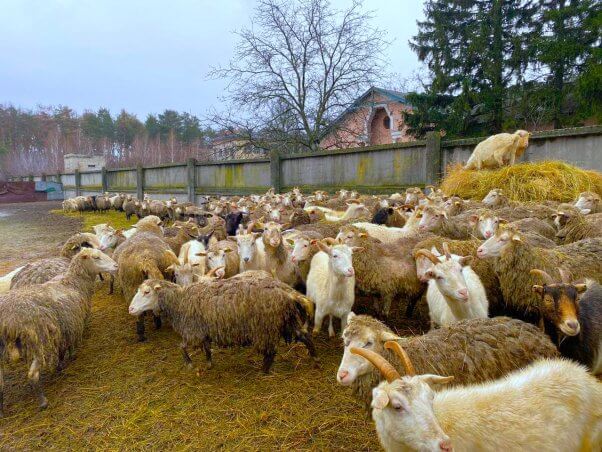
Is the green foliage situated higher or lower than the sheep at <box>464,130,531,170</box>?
higher

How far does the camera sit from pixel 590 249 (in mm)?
3986

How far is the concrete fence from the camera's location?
880 cm

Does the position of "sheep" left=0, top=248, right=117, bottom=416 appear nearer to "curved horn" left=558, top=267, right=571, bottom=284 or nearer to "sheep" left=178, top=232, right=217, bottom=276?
"sheep" left=178, top=232, right=217, bottom=276

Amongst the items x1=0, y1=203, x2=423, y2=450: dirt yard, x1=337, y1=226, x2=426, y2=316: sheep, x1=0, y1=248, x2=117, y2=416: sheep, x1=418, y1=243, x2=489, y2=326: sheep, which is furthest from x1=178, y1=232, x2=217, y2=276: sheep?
x1=418, y1=243, x2=489, y2=326: sheep

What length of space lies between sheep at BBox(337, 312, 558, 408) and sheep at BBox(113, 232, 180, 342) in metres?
3.11

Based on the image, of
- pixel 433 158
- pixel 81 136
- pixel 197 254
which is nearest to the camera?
pixel 197 254

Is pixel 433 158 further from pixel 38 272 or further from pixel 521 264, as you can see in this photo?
pixel 38 272

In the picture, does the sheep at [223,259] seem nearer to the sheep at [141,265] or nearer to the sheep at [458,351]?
the sheep at [141,265]

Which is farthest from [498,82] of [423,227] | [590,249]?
[590,249]

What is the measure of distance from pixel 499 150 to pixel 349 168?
5346 mm

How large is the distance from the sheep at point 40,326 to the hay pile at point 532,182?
806 centimetres

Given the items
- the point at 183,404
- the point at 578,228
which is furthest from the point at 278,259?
the point at 578,228

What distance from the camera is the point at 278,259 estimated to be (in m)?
5.36

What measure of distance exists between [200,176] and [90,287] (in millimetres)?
16044
